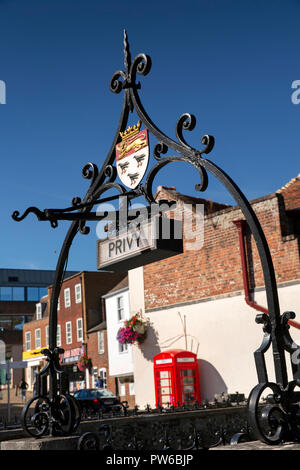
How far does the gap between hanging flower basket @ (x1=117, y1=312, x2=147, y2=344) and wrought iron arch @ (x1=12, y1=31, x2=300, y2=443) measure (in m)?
13.7

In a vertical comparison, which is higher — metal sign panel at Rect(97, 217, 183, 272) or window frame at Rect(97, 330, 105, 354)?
window frame at Rect(97, 330, 105, 354)

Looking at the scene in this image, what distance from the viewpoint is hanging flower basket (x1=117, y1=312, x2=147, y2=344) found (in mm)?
20672

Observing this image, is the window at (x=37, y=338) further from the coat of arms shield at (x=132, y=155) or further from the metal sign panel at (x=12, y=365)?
the coat of arms shield at (x=132, y=155)

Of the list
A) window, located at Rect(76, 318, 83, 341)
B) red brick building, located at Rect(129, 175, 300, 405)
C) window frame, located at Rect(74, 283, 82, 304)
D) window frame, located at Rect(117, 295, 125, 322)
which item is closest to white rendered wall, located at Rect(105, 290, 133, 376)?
window frame, located at Rect(117, 295, 125, 322)

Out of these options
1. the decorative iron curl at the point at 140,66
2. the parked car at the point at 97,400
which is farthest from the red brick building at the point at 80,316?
the decorative iron curl at the point at 140,66

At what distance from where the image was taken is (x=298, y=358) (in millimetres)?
4598

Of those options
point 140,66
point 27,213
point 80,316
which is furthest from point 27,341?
point 140,66

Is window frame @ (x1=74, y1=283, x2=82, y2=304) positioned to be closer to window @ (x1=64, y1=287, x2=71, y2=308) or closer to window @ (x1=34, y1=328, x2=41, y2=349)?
window @ (x1=64, y1=287, x2=71, y2=308)

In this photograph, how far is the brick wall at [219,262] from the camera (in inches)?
658

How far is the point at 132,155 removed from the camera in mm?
6445

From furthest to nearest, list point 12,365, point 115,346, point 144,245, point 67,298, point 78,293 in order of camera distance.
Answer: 1. point 67,298
2. point 78,293
3. point 115,346
4. point 12,365
5. point 144,245

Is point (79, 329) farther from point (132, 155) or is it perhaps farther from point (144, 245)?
point (144, 245)

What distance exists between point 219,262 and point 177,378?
13.9 ft
